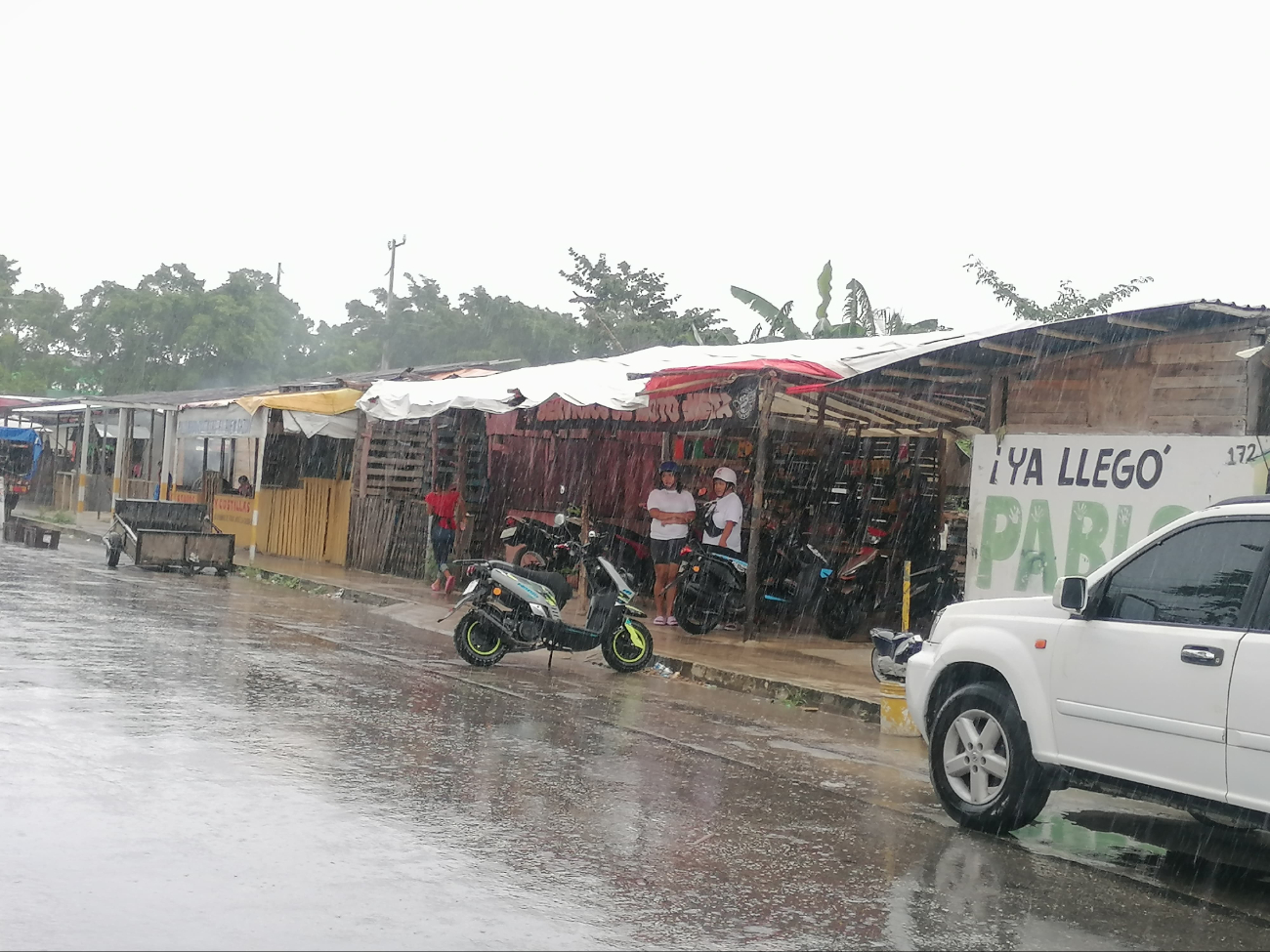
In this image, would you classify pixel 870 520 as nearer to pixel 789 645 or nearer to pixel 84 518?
Answer: pixel 789 645

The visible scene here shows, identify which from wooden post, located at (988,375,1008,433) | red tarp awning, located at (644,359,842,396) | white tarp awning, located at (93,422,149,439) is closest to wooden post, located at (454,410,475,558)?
red tarp awning, located at (644,359,842,396)

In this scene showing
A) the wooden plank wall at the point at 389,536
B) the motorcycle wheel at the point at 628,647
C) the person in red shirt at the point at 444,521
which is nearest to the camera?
the motorcycle wheel at the point at 628,647

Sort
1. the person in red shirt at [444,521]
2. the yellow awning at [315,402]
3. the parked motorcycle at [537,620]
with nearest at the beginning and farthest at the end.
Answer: the parked motorcycle at [537,620]
the person in red shirt at [444,521]
the yellow awning at [315,402]

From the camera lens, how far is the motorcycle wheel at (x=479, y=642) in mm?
12812

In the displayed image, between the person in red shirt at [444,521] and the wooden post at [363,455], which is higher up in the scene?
the wooden post at [363,455]

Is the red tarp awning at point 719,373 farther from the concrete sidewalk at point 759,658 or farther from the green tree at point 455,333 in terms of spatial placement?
the green tree at point 455,333

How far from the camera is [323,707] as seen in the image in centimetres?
977

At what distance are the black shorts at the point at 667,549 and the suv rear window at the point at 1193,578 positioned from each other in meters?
9.03

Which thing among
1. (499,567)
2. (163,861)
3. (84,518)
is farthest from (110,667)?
(84,518)

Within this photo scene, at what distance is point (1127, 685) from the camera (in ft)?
21.7

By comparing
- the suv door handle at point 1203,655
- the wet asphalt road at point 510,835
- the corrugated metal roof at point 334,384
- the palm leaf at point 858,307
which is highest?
the palm leaf at point 858,307

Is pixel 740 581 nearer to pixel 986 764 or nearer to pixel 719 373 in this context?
pixel 719 373

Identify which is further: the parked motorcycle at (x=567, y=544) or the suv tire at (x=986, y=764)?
the parked motorcycle at (x=567, y=544)

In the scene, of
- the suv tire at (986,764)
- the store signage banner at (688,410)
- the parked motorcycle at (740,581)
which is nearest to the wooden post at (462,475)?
the store signage banner at (688,410)
